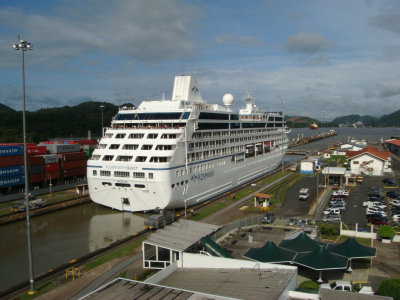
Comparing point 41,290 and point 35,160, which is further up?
point 35,160

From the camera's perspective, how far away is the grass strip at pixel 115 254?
68.4ft

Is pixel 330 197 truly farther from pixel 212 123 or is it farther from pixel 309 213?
pixel 212 123

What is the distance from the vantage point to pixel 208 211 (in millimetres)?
33625

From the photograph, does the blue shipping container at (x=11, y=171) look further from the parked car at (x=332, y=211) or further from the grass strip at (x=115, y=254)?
the parked car at (x=332, y=211)

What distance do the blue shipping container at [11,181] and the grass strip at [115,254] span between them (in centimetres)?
2521

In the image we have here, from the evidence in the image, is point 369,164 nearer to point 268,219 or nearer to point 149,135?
point 268,219

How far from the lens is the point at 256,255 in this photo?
18703 millimetres

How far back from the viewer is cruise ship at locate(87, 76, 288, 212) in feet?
102

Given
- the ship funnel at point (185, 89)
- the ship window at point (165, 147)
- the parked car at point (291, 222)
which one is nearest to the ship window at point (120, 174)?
the ship window at point (165, 147)

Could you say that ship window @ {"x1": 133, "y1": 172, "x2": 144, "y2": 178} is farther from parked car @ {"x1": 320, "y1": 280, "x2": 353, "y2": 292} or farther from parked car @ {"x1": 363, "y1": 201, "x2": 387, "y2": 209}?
parked car @ {"x1": 363, "y1": 201, "x2": 387, "y2": 209}

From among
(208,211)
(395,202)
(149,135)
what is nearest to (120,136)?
(149,135)

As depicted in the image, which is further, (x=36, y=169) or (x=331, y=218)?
(x=36, y=169)

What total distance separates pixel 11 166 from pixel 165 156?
2340 cm

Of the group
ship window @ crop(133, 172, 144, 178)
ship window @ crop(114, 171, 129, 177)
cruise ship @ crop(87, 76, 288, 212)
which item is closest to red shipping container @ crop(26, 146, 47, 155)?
cruise ship @ crop(87, 76, 288, 212)
